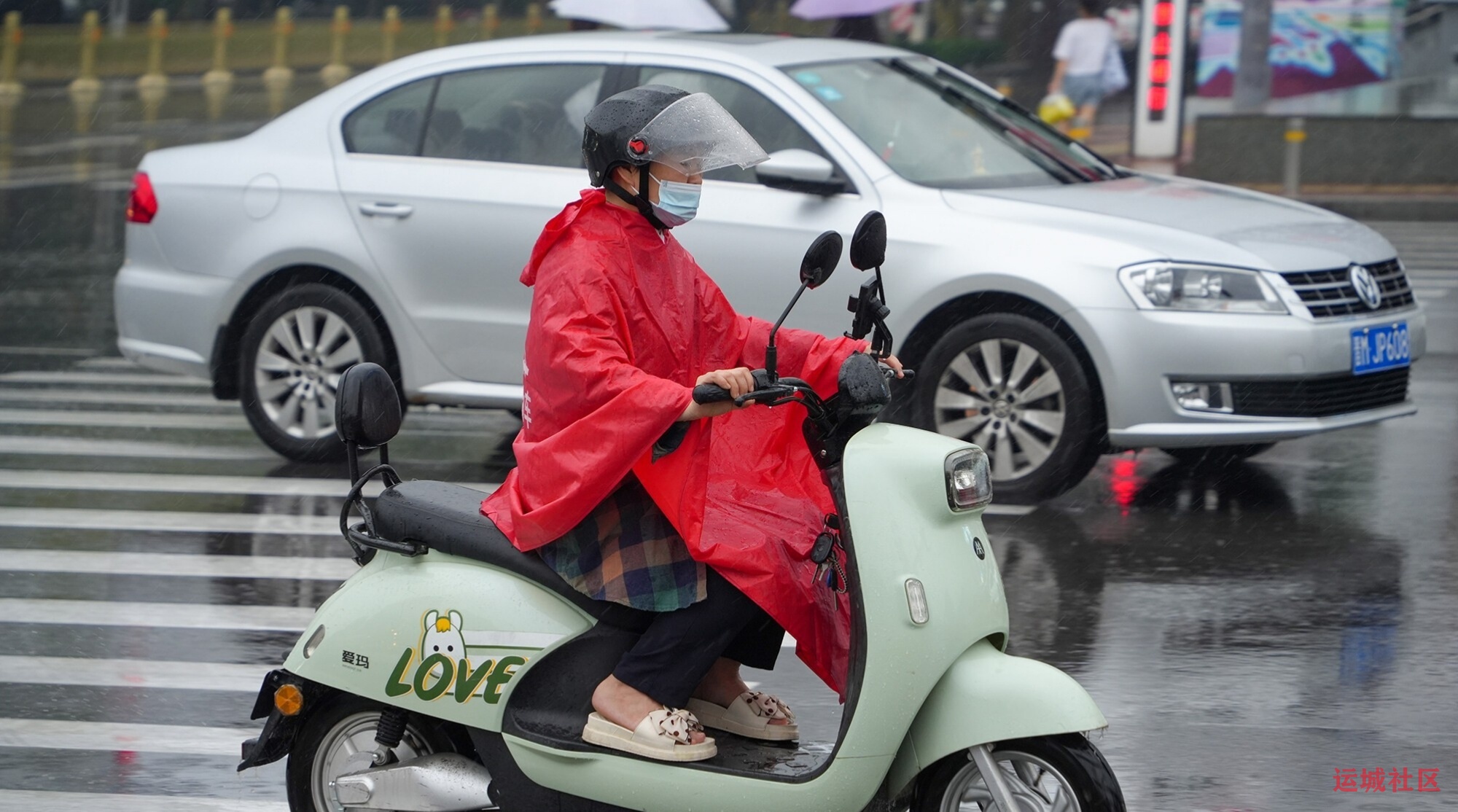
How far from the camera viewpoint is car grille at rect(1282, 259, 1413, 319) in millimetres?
7023

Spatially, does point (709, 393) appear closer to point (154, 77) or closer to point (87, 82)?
point (87, 82)

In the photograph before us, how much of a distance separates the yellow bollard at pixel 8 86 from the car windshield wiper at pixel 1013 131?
15307 mm

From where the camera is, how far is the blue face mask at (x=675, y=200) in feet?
12.3

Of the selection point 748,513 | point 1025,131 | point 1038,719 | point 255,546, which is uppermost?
point 1025,131

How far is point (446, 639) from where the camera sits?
12.5 ft

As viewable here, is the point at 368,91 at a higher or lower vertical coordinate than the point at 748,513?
higher

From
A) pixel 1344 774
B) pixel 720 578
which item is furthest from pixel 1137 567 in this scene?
pixel 720 578

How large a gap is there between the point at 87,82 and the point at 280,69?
4117 mm

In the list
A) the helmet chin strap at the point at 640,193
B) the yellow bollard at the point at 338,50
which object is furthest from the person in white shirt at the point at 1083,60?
the yellow bollard at the point at 338,50

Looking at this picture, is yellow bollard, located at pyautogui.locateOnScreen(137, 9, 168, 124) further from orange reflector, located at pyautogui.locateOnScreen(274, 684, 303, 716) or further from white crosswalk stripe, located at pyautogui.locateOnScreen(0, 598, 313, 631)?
orange reflector, located at pyautogui.locateOnScreen(274, 684, 303, 716)

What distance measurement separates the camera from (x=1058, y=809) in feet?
11.4

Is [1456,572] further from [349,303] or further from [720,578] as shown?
[349,303]

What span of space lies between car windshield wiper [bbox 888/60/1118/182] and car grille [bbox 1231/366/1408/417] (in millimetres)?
1380

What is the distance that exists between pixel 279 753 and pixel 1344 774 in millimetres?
2386
